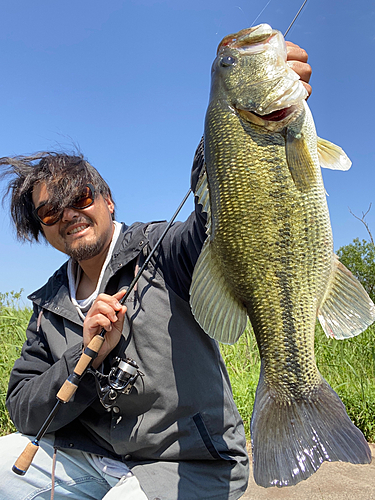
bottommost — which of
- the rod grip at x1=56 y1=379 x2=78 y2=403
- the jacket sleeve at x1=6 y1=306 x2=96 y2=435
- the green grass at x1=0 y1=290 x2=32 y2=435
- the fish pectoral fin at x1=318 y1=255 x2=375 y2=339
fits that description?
the green grass at x1=0 y1=290 x2=32 y2=435

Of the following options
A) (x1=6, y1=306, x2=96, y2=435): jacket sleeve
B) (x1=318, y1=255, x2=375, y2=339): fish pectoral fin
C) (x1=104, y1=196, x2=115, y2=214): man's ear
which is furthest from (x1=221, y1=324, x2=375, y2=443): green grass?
(x1=318, y1=255, x2=375, y2=339): fish pectoral fin

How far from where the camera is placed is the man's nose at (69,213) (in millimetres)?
2678

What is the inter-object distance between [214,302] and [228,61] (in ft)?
2.93

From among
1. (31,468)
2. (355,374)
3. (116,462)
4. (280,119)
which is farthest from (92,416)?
(355,374)

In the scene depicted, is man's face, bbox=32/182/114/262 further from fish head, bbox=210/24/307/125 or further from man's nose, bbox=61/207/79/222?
fish head, bbox=210/24/307/125

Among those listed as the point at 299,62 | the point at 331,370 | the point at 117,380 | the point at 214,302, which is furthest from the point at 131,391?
the point at 331,370

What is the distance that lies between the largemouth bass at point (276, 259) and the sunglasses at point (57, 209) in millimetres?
1366

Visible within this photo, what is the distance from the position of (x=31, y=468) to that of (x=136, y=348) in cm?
100

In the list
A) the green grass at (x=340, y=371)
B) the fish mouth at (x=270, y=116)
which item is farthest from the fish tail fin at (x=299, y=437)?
the green grass at (x=340, y=371)

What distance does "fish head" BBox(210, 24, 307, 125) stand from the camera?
4.66 ft

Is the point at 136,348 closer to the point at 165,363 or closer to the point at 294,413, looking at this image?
the point at 165,363

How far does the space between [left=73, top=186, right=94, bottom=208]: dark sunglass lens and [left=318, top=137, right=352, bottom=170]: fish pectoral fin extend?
1629 millimetres

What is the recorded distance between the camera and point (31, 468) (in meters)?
2.43

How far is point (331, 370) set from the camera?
4633 millimetres
